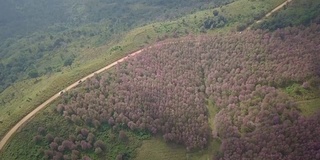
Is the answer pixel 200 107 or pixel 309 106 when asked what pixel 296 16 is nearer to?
pixel 309 106

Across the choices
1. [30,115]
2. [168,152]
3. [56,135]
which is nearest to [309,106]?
→ [168,152]

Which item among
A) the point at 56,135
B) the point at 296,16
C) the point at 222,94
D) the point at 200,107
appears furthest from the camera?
the point at 296,16

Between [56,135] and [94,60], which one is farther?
[94,60]

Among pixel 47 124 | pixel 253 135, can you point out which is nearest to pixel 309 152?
pixel 253 135

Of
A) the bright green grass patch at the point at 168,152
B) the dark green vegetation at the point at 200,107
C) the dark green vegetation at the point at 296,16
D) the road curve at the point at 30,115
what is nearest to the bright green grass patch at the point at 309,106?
the dark green vegetation at the point at 200,107

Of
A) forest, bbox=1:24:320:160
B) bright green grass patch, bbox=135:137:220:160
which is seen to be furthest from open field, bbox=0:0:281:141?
bright green grass patch, bbox=135:137:220:160

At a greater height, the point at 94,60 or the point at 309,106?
the point at 94,60
